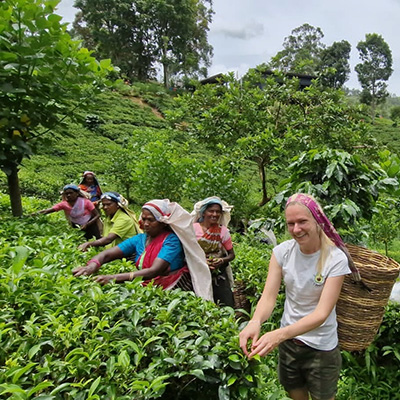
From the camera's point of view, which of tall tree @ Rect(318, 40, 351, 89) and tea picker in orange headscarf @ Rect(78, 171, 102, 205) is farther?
tall tree @ Rect(318, 40, 351, 89)

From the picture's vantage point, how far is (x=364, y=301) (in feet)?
5.85

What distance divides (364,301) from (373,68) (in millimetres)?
40055

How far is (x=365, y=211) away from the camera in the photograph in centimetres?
232

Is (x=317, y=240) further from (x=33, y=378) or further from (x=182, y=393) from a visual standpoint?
(x=33, y=378)

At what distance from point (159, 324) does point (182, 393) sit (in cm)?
27

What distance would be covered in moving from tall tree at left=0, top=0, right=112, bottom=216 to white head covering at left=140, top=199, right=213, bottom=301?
1274mm

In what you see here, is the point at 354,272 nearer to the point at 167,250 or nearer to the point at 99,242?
the point at 167,250

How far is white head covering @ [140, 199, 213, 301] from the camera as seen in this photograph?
234cm

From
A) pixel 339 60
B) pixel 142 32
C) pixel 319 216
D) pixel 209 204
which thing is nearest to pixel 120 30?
pixel 142 32

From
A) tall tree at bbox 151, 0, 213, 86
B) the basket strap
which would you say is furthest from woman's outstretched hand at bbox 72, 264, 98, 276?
tall tree at bbox 151, 0, 213, 86

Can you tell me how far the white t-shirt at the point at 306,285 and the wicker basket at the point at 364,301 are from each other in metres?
0.12

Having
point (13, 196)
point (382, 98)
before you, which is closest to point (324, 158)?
point (13, 196)

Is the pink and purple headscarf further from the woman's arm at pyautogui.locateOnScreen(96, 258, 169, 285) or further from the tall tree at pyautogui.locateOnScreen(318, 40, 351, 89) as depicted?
the tall tree at pyautogui.locateOnScreen(318, 40, 351, 89)

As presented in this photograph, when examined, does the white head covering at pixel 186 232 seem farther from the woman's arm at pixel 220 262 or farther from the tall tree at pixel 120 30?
the tall tree at pixel 120 30
